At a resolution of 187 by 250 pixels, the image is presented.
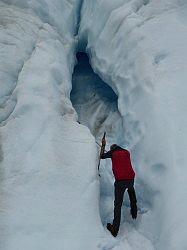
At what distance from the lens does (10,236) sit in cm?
633

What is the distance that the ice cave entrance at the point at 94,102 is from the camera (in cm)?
998

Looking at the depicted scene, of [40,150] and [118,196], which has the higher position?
[118,196]

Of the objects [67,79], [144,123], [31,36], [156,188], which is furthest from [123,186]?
[31,36]

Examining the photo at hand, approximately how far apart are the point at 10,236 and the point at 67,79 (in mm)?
4606

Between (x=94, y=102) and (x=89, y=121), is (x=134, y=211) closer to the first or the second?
(x=89, y=121)

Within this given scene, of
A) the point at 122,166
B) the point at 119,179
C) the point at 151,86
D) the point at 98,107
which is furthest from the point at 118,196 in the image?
the point at 98,107

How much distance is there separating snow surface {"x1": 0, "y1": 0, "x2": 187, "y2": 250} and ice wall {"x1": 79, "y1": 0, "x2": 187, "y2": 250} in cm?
2

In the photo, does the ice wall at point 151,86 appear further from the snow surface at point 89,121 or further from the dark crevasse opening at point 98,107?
the dark crevasse opening at point 98,107

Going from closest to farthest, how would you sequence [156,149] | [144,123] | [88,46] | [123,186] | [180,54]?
[123,186]
[156,149]
[144,123]
[180,54]
[88,46]

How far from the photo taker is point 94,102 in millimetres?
10820

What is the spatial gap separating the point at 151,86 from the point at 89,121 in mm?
2213

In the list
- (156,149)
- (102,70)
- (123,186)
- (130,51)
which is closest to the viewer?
(123,186)

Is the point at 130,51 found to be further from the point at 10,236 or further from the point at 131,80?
the point at 10,236

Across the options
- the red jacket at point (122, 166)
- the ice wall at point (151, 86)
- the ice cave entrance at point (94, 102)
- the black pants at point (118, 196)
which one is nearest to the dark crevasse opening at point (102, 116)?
the ice cave entrance at point (94, 102)
